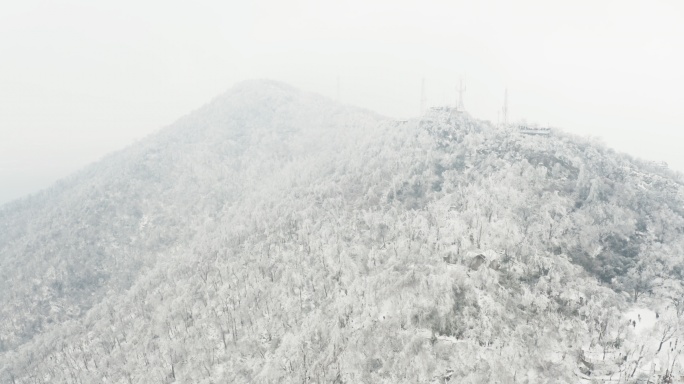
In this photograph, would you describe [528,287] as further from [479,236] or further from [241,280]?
[241,280]

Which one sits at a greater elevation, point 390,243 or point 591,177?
point 591,177

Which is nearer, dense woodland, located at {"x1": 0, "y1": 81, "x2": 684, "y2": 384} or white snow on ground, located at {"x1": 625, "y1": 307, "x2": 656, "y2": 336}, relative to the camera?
dense woodland, located at {"x1": 0, "y1": 81, "x2": 684, "y2": 384}

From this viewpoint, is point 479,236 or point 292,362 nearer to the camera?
point 292,362

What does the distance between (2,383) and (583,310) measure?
220m

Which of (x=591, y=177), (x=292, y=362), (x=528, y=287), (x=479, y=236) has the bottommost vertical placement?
(x=292, y=362)

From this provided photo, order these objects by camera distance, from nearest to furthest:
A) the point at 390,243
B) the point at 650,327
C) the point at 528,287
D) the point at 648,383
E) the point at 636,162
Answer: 1. the point at 648,383
2. the point at 650,327
3. the point at 528,287
4. the point at 390,243
5. the point at 636,162

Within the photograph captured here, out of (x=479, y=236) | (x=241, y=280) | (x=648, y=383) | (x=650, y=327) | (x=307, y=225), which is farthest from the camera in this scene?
(x=307, y=225)

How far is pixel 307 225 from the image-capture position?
171m

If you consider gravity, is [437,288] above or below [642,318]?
above

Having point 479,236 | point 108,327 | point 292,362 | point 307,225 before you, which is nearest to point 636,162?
point 479,236

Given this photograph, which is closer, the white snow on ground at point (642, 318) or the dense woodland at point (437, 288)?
the dense woodland at point (437, 288)

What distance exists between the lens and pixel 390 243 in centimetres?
14325

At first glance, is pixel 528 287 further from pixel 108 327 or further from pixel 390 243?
pixel 108 327

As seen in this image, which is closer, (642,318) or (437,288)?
(642,318)
